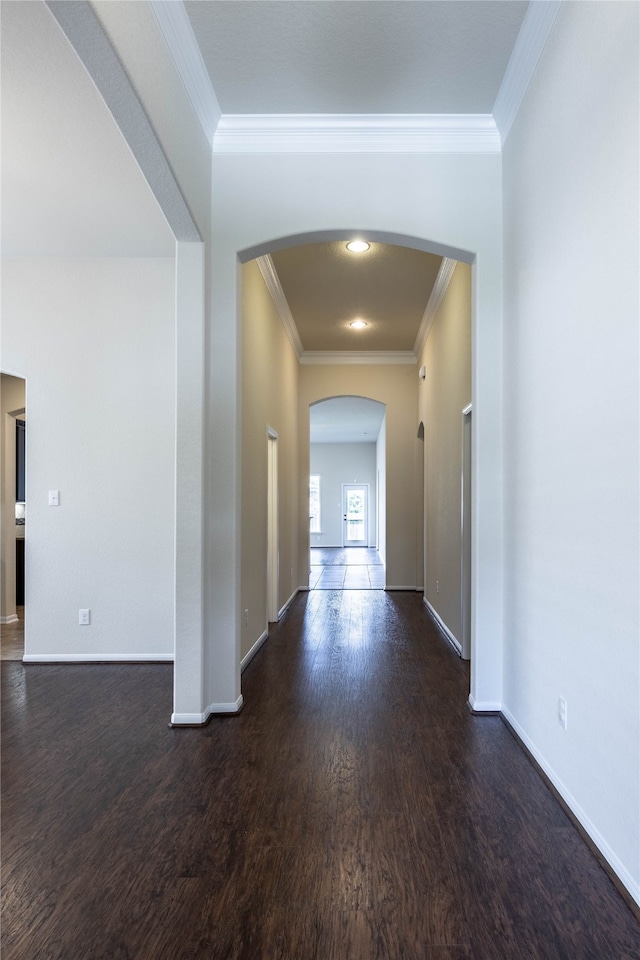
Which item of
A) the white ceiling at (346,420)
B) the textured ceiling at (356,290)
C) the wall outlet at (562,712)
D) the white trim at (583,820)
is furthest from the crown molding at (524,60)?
the white ceiling at (346,420)

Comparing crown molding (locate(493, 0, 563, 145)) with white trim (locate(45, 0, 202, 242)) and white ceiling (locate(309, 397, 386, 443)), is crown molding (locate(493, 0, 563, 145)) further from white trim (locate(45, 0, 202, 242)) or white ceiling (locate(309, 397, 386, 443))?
white ceiling (locate(309, 397, 386, 443))

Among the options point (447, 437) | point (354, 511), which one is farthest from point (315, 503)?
point (447, 437)

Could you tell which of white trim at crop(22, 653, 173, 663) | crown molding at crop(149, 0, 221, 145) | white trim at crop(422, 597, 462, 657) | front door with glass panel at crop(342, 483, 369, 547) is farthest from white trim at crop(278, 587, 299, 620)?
front door with glass panel at crop(342, 483, 369, 547)

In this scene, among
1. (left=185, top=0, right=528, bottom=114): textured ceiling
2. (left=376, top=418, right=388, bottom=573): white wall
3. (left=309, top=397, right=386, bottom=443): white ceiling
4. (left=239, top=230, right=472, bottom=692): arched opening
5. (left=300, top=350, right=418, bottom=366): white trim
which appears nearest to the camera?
(left=185, top=0, right=528, bottom=114): textured ceiling

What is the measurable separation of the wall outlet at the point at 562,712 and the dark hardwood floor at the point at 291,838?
1.08 ft

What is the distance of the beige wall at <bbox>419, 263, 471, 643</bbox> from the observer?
183 inches

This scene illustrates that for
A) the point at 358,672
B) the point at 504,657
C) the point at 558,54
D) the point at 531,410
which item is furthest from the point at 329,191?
the point at 358,672

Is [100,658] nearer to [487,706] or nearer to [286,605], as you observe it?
[286,605]

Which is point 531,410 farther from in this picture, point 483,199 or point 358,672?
point 358,672

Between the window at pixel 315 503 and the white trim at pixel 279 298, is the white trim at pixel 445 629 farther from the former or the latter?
the window at pixel 315 503

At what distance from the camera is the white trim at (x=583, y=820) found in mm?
1822

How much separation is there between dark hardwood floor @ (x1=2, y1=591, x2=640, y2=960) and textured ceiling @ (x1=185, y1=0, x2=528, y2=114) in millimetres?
3417

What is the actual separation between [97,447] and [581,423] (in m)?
3.62

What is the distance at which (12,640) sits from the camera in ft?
17.1
